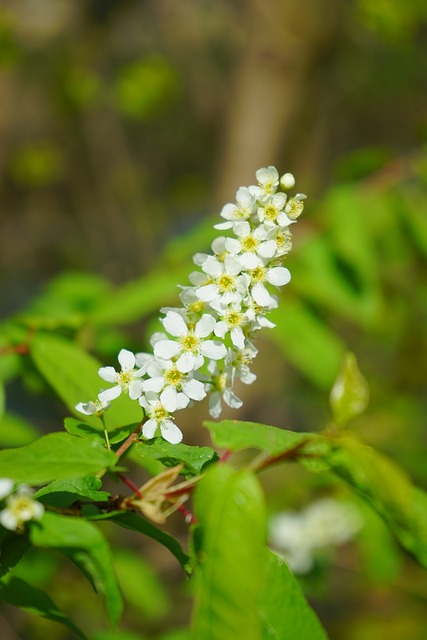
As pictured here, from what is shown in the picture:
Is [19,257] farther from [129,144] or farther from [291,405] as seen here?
[291,405]

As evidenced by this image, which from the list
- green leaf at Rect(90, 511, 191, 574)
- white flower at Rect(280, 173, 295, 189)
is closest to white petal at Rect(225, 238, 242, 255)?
white flower at Rect(280, 173, 295, 189)

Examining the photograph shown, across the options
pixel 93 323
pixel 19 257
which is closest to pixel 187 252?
pixel 93 323

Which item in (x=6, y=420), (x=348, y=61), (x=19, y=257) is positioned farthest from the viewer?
(x=19, y=257)

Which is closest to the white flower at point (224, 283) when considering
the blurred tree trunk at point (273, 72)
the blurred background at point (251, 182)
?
the blurred background at point (251, 182)

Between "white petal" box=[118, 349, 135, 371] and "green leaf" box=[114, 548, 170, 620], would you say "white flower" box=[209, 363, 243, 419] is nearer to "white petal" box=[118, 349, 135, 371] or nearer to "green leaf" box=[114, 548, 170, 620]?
"white petal" box=[118, 349, 135, 371]

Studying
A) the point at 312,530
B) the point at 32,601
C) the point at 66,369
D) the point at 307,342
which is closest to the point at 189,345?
the point at 32,601

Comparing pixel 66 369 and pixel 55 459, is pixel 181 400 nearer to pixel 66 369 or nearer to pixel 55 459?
pixel 55 459
